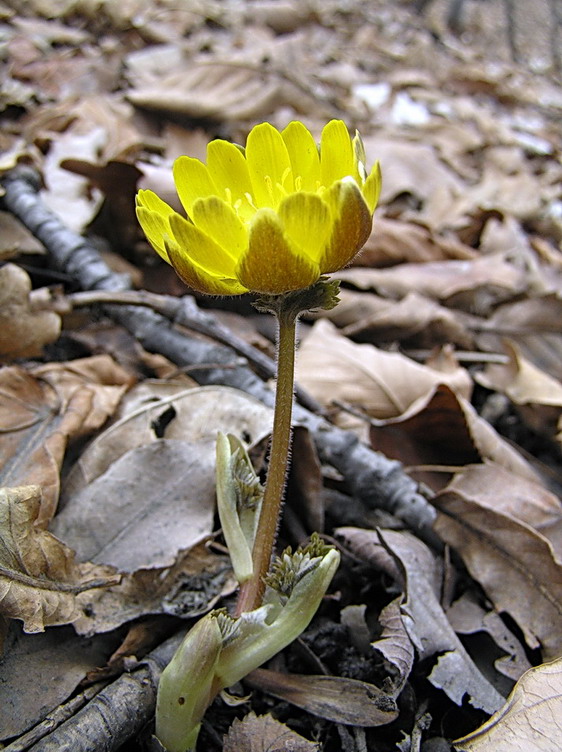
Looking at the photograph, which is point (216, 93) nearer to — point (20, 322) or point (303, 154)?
point (20, 322)

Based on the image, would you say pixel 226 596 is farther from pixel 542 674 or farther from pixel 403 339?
pixel 403 339

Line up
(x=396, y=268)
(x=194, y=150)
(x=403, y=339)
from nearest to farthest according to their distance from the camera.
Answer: (x=403, y=339)
(x=396, y=268)
(x=194, y=150)

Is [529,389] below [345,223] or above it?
below

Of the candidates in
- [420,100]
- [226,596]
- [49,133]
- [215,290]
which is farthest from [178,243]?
[420,100]

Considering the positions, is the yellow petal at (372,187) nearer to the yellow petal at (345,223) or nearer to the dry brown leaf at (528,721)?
the yellow petal at (345,223)

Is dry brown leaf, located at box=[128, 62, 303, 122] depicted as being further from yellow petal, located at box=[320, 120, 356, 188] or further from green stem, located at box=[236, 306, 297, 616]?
green stem, located at box=[236, 306, 297, 616]

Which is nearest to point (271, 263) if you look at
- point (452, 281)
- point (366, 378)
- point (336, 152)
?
point (336, 152)
